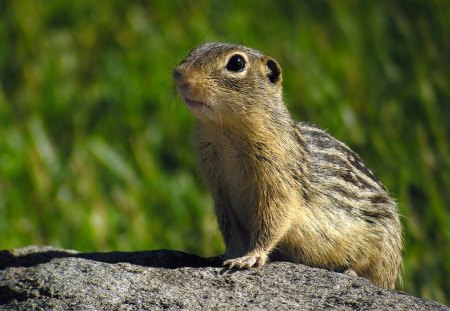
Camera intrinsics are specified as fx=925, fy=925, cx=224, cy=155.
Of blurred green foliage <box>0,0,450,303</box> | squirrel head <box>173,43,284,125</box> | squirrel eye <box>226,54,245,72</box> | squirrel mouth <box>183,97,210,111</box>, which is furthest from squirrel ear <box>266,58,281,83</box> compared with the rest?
blurred green foliage <box>0,0,450,303</box>

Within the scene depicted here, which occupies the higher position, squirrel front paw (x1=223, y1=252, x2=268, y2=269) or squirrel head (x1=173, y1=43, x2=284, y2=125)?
squirrel head (x1=173, y1=43, x2=284, y2=125)

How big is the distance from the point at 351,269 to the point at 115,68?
12.2ft

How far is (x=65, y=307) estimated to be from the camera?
13.7ft

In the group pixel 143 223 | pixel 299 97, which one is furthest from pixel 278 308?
pixel 299 97

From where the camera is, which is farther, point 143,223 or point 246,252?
point 143,223

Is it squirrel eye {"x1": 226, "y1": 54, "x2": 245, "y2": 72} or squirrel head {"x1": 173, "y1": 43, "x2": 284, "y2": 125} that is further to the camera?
squirrel eye {"x1": 226, "y1": 54, "x2": 245, "y2": 72}

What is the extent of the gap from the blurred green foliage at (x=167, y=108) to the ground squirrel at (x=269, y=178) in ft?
7.76

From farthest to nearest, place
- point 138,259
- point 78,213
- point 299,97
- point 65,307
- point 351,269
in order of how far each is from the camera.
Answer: point 299,97
point 78,213
point 351,269
point 138,259
point 65,307

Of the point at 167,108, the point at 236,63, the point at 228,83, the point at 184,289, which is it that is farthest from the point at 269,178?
the point at 167,108

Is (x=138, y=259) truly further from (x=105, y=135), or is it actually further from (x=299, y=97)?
(x=299, y=97)

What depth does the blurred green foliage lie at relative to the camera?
809cm

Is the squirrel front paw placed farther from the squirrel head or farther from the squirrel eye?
the squirrel eye

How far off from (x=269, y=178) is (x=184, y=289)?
1.15 metres

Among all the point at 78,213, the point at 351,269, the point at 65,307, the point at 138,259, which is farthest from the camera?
the point at 78,213
